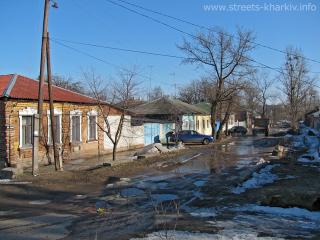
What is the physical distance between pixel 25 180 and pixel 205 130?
161 ft

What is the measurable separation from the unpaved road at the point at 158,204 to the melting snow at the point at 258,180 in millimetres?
41

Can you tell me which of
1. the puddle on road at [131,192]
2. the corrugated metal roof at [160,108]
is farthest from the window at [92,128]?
the corrugated metal roof at [160,108]

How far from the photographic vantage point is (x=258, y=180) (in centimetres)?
1642

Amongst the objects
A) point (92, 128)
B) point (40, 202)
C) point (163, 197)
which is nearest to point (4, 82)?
point (92, 128)

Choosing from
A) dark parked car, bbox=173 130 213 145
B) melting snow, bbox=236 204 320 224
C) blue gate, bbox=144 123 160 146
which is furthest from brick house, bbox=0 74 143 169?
melting snow, bbox=236 204 320 224

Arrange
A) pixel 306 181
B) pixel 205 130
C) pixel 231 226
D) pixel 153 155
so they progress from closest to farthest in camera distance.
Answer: pixel 231 226 → pixel 306 181 → pixel 153 155 → pixel 205 130

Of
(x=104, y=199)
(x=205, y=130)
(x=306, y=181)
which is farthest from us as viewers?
(x=205, y=130)

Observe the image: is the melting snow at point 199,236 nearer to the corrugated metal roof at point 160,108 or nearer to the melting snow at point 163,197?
the melting snow at point 163,197

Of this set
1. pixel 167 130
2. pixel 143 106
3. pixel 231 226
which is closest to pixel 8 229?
pixel 231 226

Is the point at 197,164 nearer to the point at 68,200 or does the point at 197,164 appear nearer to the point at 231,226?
the point at 68,200

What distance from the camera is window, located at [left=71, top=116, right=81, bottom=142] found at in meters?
25.9

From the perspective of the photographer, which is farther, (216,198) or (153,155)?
(153,155)

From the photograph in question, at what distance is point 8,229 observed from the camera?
9.07 m

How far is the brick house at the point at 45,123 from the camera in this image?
68.2 feet
